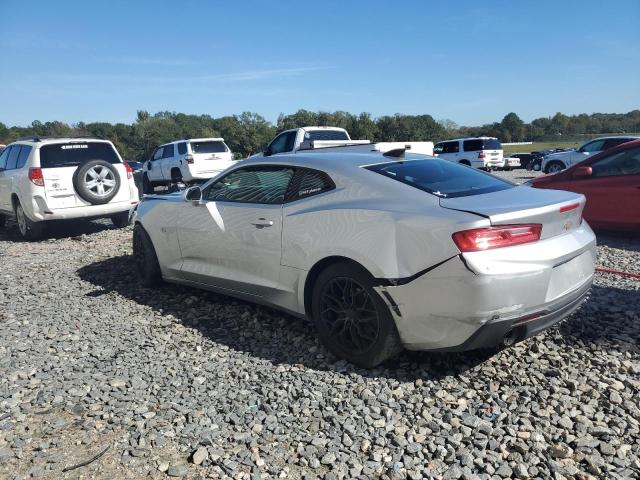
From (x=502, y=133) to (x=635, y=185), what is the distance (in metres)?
80.0

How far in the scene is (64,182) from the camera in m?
8.80

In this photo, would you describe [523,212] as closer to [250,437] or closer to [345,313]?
[345,313]

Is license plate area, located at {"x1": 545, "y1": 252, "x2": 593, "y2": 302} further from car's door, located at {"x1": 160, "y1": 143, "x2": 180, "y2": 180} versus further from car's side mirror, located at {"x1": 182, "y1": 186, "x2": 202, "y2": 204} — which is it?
car's door, located at {"x1": 160, "y1": 143, "x2": 180, "y2": 180}

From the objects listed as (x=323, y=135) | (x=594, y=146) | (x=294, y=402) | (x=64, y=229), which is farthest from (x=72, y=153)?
(x=594, y=146)

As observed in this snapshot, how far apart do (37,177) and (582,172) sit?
28.8ft

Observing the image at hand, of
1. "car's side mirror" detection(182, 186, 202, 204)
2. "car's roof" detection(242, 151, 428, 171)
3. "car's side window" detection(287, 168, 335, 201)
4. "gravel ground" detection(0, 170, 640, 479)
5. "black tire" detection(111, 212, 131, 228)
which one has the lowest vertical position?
"gravel ground" detection(0, 170, 640, 479)

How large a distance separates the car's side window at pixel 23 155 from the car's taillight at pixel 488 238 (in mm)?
8739

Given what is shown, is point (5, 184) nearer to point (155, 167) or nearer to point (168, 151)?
point (168, 151)

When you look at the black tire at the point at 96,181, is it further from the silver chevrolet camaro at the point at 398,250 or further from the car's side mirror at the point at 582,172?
the car's side mirror at the point at 582,172

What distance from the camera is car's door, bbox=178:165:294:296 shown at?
4016 millimetres

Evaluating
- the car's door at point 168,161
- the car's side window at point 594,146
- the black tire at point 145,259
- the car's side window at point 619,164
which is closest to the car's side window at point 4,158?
the black tire at point 145,259

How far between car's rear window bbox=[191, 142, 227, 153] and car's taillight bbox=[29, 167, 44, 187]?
8224 millimetres

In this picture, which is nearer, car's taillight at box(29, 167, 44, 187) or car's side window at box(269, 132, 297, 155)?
car's taillight at box(29, 167, 44, 187)

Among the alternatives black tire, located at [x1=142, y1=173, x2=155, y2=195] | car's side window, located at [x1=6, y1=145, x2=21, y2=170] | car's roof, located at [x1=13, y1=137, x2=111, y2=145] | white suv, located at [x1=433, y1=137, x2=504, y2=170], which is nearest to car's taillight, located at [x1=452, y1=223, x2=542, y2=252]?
car's roof, located at [x1=13, y1=137, x2=111, y2=145]
